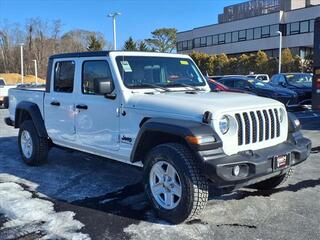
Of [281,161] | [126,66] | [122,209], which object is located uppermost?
[126,66]

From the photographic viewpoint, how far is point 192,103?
5.05 meters

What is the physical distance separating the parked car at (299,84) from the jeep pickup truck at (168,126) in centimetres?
1222

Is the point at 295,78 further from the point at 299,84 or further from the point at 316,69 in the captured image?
the point at 316,69

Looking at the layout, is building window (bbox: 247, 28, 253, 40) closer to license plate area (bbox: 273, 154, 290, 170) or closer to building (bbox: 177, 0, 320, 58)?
building (bbox: 177, 0, 320, 58)

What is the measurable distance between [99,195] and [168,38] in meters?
79.3

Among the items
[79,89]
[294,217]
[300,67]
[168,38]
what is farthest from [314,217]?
[168,38]

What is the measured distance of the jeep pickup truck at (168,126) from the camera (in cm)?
470

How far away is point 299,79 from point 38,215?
16.3 m

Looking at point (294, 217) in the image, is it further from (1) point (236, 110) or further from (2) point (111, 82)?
(2) point (111, 82)

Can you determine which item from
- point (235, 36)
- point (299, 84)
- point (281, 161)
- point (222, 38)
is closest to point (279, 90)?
point (299, 84)

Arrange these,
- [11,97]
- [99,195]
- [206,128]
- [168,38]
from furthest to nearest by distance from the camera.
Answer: [168,38] → [11,97] → [99,195] → [206,128]

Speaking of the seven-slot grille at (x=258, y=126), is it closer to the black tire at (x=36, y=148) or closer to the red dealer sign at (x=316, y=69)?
the black tire at (x=36, y=148)

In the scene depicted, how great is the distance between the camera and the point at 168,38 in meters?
83.6

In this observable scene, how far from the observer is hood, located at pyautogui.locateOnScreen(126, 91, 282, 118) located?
4.88 metres
